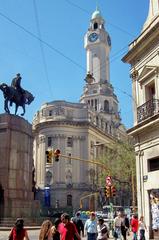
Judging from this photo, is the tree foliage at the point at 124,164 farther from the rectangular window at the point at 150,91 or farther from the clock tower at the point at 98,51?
the clock tower at the point at 98,51

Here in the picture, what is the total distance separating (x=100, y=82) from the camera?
10112 cm

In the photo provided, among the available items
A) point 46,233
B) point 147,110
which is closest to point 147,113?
point 147,110

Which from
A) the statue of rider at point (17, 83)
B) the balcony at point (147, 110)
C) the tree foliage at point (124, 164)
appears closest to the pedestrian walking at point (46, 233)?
the balcony at point (147, 110)

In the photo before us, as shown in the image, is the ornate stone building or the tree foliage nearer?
the tree foliage

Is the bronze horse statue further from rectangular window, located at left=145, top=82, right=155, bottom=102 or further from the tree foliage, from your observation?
the tree foliage

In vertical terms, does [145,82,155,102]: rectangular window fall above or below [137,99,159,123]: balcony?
above

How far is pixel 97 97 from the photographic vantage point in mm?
100688

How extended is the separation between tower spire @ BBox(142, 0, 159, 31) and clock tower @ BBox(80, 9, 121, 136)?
73.4 m

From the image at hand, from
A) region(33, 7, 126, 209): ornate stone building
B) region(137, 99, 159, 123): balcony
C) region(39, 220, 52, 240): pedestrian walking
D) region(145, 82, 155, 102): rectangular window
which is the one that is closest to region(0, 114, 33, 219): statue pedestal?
region(137, 99, 159, 123): balcony

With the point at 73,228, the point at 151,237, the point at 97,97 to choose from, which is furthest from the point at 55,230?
the point at 97,97

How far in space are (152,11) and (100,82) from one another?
7845 centimetres

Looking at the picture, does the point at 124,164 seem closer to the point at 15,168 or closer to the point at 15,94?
the point at 15,94

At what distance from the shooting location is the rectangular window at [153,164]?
2036 cm

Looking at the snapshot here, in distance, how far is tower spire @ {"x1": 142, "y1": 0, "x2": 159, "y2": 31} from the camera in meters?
22.2
